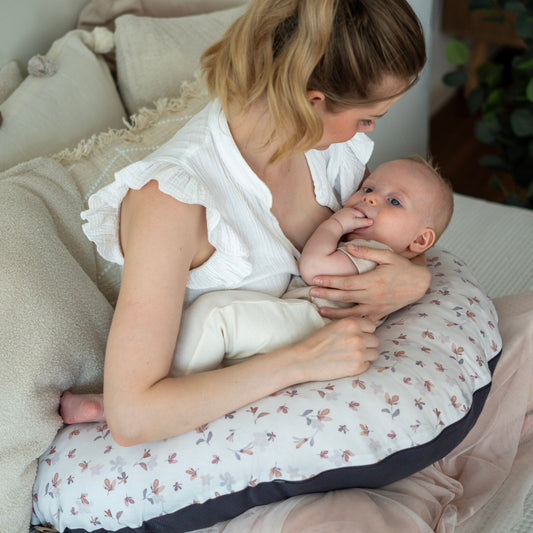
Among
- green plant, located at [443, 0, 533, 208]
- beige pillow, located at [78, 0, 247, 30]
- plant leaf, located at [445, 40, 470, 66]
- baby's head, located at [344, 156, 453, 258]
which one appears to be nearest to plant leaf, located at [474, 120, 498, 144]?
green plant, located at [443, 0, 533, 208]

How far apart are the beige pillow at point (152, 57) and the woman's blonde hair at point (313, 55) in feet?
1.87

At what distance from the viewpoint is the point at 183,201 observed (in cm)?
98

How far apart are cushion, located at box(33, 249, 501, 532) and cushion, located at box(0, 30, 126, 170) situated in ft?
1.98

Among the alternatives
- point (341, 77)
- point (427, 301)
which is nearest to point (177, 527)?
point (427, 301)

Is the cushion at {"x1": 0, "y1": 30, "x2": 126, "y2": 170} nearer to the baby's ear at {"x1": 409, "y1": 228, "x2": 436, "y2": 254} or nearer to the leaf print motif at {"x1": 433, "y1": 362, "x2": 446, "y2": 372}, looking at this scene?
the baby's ear at {"x1": 409, "y1": 228, "x2": 436, "y2": 254}

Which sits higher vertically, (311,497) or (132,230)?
(132,230)

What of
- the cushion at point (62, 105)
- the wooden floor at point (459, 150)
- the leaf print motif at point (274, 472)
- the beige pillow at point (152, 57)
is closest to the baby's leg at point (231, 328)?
the leaf print motif at point (274, 472)

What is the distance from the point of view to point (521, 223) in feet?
6.40

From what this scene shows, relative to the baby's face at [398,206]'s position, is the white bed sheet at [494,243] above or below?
below

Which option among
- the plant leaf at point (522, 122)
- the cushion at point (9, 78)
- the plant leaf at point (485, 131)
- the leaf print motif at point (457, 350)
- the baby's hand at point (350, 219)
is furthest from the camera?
the plant leaf at point (485, 131)

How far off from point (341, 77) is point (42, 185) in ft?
2.02

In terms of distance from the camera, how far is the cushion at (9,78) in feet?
4.62

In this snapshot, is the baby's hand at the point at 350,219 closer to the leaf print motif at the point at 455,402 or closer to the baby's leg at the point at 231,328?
the baby's leg at the point at 231,328

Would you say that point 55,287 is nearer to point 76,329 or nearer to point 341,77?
point 76,329
